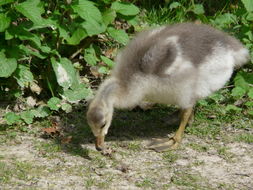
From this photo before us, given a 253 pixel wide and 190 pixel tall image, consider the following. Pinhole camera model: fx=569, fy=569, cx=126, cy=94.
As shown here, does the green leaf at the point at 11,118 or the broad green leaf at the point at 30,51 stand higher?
the broad green leaf at the point at 30,51

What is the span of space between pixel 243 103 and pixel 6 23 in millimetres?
2084

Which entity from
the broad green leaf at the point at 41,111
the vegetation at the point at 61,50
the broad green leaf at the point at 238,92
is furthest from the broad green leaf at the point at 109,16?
the broad green leaf at the point at 238,92

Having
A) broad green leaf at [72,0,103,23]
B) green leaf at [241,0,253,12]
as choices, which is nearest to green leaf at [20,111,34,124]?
broad green leaf at [72,0,103,23]

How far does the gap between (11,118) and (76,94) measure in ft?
1.90

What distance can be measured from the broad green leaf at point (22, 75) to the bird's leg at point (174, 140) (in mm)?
1097

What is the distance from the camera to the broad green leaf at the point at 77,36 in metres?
4.38

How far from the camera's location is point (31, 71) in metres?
4.75

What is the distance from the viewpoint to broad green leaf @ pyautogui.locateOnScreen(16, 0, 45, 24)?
3930 mm

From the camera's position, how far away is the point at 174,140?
418 cm

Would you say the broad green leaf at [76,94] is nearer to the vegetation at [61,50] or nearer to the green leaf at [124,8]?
the vegetation at [61,50]

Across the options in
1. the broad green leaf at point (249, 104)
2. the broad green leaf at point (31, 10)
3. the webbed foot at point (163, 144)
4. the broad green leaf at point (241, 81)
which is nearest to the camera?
the broad green leaf at point (31, 10)

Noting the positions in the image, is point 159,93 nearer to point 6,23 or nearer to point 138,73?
point 138,73

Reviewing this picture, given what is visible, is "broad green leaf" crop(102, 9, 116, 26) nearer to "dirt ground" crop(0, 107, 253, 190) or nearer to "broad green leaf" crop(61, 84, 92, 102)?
"broad green leaf" crop(61, 84, 92, 102)

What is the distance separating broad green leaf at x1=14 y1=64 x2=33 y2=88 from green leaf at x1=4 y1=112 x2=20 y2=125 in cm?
25
